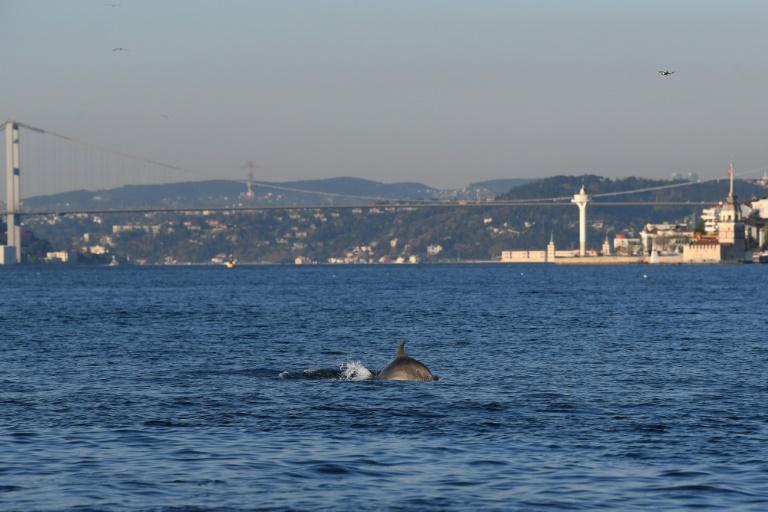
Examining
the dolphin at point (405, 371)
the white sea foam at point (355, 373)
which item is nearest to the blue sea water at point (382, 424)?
the white sea foam at point (355, 373)

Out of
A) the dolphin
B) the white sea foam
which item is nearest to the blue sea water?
the white sea foam

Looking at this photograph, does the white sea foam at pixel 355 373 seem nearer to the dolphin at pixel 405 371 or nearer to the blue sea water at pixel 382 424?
the blue sea water at pixel 382 424

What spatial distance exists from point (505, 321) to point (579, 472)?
132 feet

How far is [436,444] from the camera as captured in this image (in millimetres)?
21062

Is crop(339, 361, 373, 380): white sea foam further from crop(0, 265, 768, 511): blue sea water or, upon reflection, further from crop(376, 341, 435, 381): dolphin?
crop(376, 341, 435, 381): dolphin

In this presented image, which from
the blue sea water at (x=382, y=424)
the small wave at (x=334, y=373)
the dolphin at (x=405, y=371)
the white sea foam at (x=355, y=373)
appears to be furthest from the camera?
the small wave at (x=334, y=373)

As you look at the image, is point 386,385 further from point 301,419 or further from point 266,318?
point 266,318

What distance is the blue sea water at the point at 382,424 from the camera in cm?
1758

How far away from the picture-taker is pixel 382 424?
75.9 feet

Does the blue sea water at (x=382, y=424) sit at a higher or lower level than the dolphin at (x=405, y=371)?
lower

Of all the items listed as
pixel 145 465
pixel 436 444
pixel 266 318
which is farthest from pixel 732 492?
pixel 266 318

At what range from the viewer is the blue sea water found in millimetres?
17578

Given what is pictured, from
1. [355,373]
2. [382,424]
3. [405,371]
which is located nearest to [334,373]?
[355,373]

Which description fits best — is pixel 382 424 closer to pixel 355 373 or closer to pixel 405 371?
pixel 405 371
